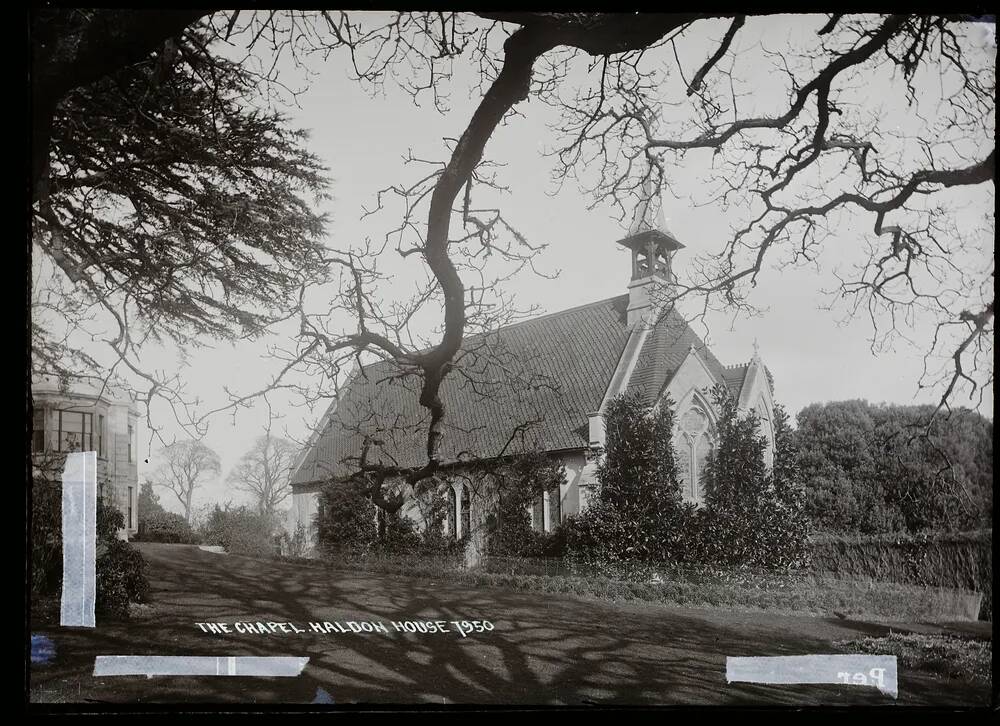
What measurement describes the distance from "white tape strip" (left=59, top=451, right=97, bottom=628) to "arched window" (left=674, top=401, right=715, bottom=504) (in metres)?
2.18

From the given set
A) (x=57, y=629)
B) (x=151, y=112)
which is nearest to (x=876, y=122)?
(x=151, y=112)

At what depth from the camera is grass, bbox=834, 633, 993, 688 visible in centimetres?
234

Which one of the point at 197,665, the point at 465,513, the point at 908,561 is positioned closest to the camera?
the point at 197,665

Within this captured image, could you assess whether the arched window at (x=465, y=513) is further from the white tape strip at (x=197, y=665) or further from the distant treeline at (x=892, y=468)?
the distant treeline at (x=892, y=468)

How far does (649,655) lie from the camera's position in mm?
2303

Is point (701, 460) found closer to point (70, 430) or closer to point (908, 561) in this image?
point (908, 561)

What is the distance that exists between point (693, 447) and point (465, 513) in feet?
2.99

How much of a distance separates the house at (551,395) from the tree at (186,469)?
325mm

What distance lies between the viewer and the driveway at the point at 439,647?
2.26 meters

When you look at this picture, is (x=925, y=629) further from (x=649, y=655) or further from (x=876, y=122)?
(x=876, y=122)

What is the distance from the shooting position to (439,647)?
2.33 meters

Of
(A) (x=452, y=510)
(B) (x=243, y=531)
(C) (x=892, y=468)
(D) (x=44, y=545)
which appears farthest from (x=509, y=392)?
(D) (x=44, y=545)

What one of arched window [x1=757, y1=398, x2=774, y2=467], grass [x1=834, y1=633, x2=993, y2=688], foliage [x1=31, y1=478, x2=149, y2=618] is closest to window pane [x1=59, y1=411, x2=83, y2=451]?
foliage [x1=31, y1=478, x2=149, y2=618]

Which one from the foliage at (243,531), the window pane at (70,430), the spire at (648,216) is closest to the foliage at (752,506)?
the spire at (648,216)
